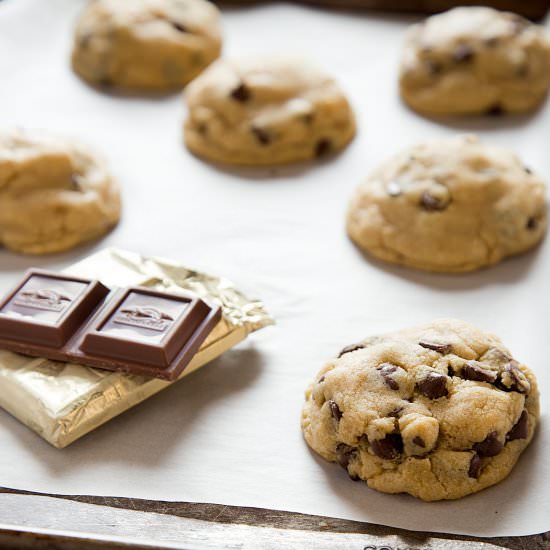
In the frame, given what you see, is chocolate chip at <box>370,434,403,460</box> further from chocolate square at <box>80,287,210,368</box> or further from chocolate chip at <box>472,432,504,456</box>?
chocolate square at <box>80,287,210,368</box>

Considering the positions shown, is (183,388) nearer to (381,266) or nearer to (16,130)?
(381,266)

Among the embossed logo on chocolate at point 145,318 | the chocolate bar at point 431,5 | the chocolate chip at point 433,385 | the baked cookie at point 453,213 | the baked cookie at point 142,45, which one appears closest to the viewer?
the chocolate chip at point 433,385

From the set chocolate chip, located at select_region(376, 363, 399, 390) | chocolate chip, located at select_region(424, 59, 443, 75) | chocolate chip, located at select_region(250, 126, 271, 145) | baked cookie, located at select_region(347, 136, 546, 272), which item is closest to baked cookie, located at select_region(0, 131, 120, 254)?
chocolate chip, located at select_region(250, 126, 271, 145)

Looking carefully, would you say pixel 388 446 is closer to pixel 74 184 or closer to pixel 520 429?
pixel 520 429

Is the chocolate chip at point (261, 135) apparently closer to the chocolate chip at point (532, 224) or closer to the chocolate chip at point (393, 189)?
the chocolate chip at point (393, 189)

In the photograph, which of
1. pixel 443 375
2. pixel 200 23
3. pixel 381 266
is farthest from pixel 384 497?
pixel 200 23

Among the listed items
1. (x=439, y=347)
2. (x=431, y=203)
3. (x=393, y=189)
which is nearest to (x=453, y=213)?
(x=431, y=203)

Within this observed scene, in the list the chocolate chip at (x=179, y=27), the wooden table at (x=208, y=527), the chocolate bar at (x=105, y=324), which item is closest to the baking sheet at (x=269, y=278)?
the wooden table at (x=208, y=527)
